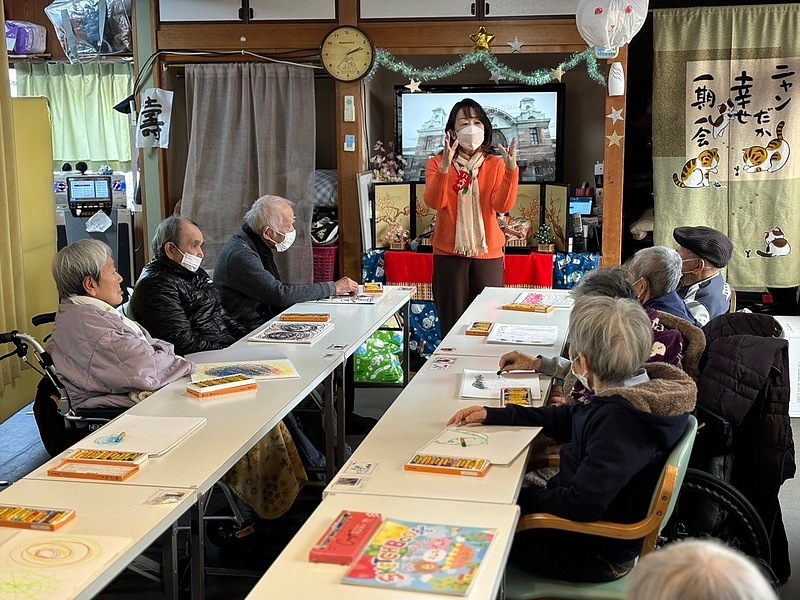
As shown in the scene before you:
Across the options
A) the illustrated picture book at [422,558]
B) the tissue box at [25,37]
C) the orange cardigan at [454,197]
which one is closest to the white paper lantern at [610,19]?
Result: the orange cardigan at [454,197]

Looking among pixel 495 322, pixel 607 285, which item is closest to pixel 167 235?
pixel 495 322

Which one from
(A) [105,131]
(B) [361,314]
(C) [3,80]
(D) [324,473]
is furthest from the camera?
(A) [105,131]

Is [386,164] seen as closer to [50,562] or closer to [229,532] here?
[229,532]

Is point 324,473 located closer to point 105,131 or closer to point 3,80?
point 3,80

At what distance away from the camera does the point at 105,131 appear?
751 centimetres

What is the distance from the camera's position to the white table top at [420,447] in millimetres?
2182

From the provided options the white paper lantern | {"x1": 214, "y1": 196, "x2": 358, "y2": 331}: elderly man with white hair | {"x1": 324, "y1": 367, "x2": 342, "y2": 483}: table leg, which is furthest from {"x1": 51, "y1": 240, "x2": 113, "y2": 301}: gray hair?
the white paper lantern

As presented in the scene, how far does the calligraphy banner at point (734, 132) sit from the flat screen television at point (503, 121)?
2.49 feet

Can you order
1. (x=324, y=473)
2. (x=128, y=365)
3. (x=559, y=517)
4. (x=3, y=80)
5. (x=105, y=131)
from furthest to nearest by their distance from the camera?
(x=105, y=131)
(x=3, y=80)
(x=324, y=473)
(x=128, y=365)
(x=559, y=517)

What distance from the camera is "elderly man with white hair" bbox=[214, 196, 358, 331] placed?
172 inches

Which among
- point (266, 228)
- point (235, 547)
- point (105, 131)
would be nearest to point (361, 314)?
point (266, 228)

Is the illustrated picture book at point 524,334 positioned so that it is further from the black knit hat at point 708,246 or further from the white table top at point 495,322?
the black knit hat at point 708,246

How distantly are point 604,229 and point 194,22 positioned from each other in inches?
111

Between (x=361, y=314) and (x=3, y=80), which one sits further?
(x=3, y=80)
